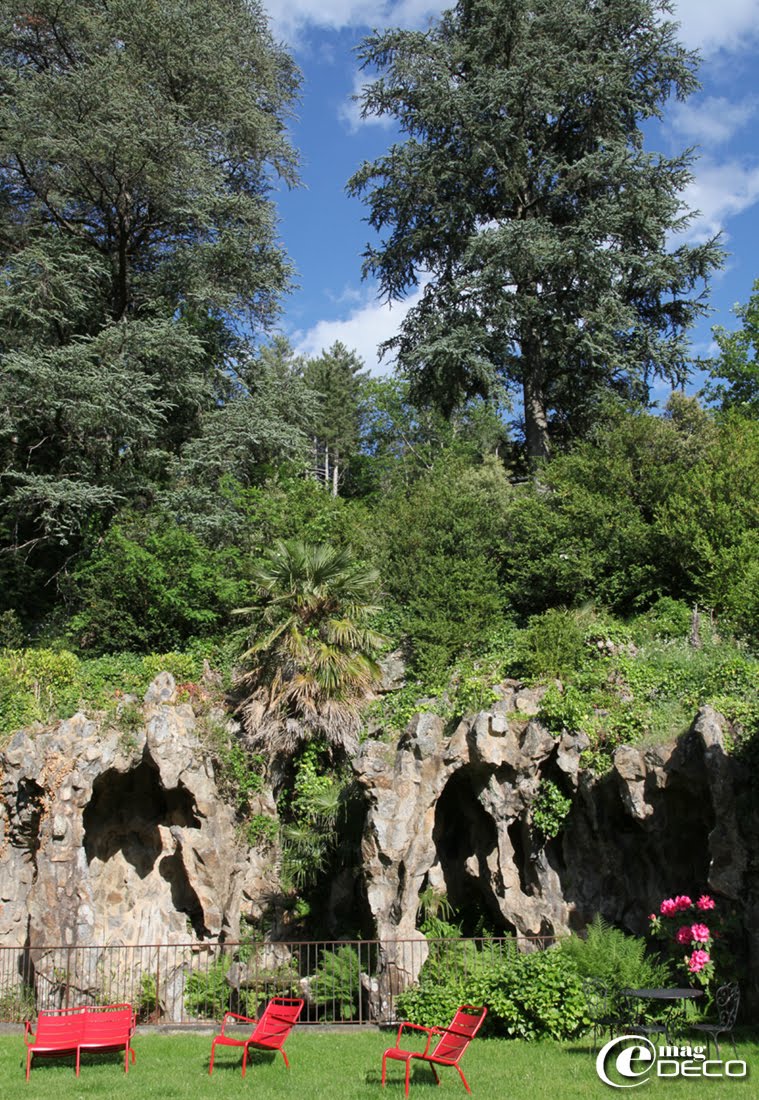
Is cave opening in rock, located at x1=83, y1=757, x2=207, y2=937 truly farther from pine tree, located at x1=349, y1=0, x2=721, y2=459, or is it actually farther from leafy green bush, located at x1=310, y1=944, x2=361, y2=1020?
pine tree, located at x1=349, y1=0, x2=721, y2=459

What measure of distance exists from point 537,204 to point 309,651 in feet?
67.9

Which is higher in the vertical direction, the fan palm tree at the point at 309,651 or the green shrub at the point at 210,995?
the fan palm tree at the point at 309,651

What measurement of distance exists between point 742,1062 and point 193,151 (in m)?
27.8

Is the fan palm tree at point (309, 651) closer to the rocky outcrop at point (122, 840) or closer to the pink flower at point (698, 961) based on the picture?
the rocky outcrop at point (122, 840)

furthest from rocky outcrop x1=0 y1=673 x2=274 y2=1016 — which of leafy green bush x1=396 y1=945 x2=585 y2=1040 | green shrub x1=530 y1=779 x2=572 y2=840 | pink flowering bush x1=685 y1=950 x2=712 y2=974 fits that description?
pink flowering bush x1=685 y1=950 x2=712 y2=974

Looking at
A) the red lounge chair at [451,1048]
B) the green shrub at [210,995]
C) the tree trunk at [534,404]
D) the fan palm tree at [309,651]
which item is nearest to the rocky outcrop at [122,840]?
the green shrub at [210,995]

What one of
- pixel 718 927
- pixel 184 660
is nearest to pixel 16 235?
pixel 184 660

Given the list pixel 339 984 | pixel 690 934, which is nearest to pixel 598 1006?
pixel 690 934

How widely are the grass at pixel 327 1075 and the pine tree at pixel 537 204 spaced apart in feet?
68.8

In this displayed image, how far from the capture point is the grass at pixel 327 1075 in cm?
1008

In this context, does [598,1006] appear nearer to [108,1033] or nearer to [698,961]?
[698,961]

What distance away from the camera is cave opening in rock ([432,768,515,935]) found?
644 inches

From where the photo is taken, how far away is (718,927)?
12.9m

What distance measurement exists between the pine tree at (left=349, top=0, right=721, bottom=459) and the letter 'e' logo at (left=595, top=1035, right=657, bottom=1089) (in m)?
21.1
